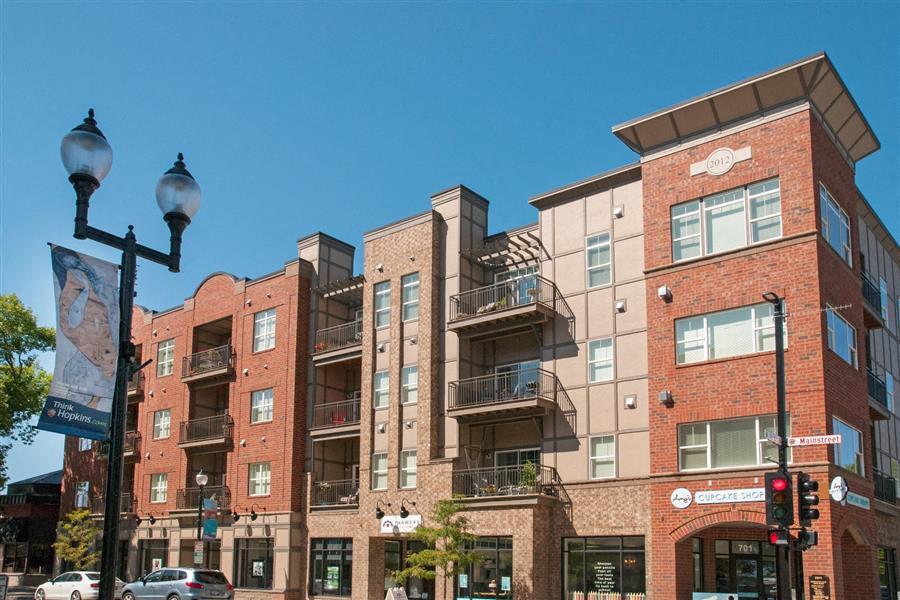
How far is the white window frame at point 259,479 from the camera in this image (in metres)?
41.8

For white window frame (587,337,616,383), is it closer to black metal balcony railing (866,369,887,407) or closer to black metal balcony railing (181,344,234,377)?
black metal balcony railing (866,369,887,407)

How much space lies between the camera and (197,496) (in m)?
45.2

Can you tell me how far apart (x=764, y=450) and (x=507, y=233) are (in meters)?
Result: 13.3

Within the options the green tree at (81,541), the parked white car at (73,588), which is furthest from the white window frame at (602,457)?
the green tree at (81,541)

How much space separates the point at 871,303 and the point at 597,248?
1008 centimetres

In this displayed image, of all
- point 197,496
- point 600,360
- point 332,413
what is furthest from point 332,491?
point 600,360

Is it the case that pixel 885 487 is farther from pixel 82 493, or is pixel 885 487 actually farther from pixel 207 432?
pixel 82 493

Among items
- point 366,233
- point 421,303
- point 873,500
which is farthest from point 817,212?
point 366,233

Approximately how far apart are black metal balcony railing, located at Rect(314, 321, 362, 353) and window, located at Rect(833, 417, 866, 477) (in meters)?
20.4

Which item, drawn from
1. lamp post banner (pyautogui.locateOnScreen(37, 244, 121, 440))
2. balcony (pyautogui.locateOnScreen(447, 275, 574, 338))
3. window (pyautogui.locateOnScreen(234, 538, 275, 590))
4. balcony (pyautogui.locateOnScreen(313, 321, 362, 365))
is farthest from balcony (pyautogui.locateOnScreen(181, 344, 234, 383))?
lamp post banner (pyautogui.locateOnScreen(37, 244, 121, 440))

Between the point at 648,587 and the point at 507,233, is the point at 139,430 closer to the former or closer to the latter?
the point at 507,233

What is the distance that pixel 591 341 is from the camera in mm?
32375

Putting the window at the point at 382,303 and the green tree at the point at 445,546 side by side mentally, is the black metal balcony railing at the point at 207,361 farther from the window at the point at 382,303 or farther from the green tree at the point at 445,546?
the green tree at the point at 445,546

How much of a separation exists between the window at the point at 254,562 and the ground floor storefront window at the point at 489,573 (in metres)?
11.0
